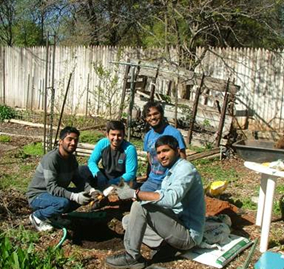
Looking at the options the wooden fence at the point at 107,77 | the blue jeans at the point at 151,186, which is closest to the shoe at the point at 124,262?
the blue jeans at the point at 151,186

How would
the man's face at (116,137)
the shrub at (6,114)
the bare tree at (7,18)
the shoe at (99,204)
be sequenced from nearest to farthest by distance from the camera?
the shoe at (99,204)
the man's face at (116,137)
the shrub at (6,114)
the bare tree at (7,18)

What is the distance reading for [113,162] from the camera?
5.44 metres

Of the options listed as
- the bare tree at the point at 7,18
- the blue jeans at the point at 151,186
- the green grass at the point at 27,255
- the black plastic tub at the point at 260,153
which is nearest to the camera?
the green grass at the point at 27,255

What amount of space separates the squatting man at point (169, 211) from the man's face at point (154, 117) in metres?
1.29

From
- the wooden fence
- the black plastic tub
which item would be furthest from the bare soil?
the wooden fence

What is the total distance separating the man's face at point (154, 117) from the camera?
523 centimetres

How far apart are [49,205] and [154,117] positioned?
1541 millimetres

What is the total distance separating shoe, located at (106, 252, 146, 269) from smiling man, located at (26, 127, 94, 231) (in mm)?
694

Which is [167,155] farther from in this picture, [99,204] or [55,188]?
[99,204]

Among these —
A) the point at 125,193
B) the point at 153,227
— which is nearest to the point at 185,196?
the point at 153,227

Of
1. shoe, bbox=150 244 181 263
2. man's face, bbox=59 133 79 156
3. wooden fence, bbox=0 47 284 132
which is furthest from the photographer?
wooden fence, bbox=0 47 284 132

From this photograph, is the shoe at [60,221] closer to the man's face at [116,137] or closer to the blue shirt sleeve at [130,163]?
the blue shirt sleeve at [130,163]

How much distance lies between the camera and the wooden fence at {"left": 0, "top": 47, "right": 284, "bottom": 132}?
10883 mm

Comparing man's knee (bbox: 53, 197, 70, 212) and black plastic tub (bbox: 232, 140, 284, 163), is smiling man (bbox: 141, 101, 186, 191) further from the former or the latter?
black plastic tub (bbox: 232, 140, 284, 163)
